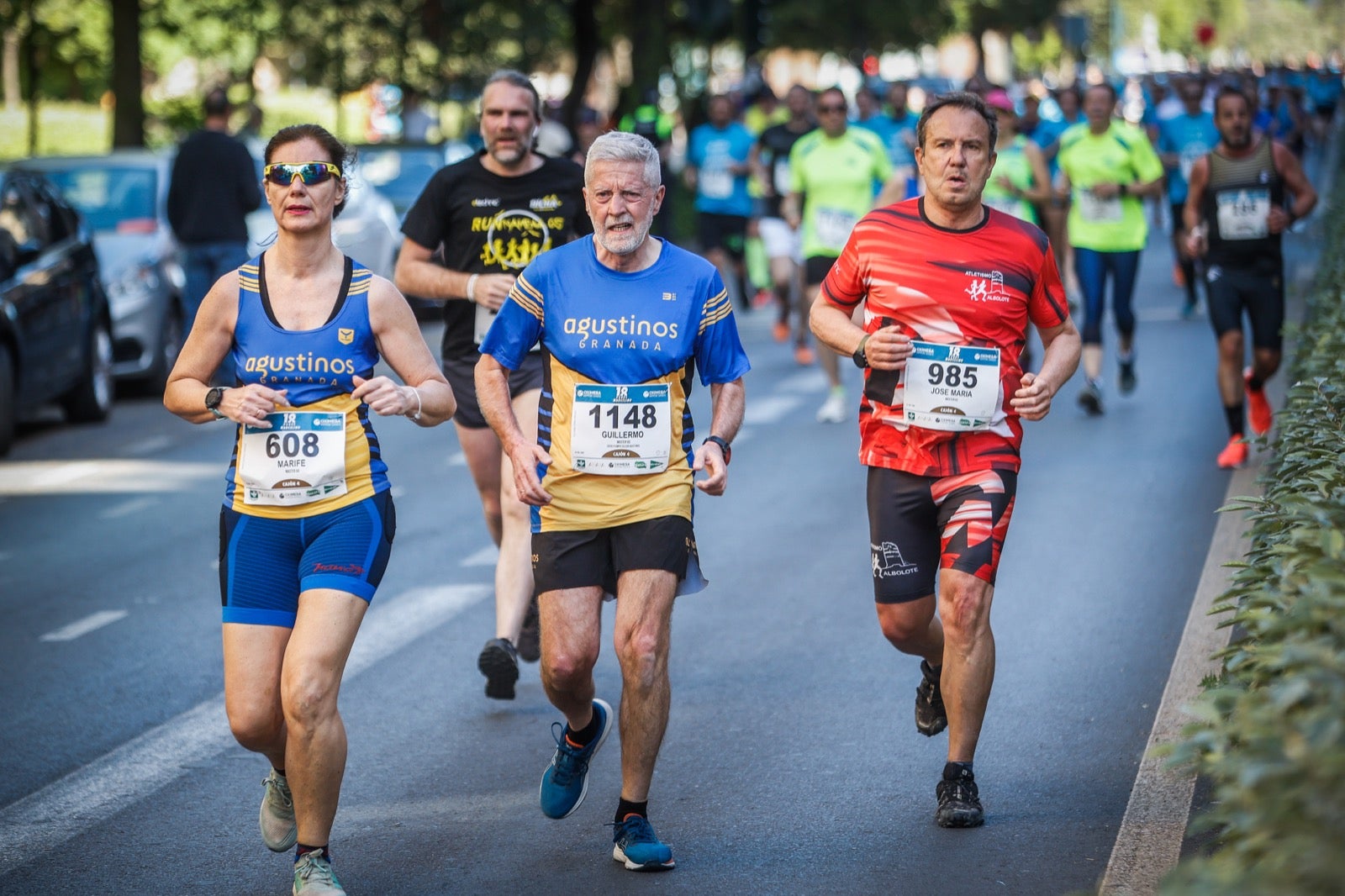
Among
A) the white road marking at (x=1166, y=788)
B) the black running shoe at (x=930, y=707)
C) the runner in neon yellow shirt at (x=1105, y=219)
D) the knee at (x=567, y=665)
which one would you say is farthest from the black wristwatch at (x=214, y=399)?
the runner in neon yellow shirt at (x=1105, y=219)

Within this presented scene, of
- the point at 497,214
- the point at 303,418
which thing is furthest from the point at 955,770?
the point at 497,214

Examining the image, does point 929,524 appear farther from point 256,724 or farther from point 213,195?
point 213,195

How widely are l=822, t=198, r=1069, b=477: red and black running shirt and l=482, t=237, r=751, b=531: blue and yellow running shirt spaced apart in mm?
534

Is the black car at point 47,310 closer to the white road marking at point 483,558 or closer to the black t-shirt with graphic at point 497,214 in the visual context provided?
the white road marking at point 483,558

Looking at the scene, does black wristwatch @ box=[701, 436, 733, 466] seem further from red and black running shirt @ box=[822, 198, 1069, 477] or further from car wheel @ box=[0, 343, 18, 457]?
car wheel @ box=[0, 343, 18, 457]

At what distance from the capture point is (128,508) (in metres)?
11.4

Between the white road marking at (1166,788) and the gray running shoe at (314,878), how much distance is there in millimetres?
1905

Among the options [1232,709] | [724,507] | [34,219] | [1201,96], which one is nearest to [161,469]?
[34,219]

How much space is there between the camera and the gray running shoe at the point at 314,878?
4914mm

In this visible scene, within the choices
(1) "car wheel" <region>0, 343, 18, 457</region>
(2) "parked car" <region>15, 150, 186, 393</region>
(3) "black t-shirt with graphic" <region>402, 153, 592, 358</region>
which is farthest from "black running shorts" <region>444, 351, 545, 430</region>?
(2) "parked car" <region>15, 150, 186, 393</region>

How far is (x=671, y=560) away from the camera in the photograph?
5355 millimetres

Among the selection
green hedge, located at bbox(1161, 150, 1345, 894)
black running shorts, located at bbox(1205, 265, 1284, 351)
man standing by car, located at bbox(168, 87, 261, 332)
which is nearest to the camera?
green hedge, located at bbox(1161, 150, 1345, 894)

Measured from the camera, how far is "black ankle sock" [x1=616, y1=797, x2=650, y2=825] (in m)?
5.31

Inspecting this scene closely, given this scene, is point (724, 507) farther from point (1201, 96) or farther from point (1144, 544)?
point (1201, 96)
